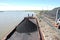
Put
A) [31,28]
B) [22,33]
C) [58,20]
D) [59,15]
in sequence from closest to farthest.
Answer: [22,33]
[31,28]
[58,20]
[59,15]

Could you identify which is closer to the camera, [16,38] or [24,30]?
[16,38]

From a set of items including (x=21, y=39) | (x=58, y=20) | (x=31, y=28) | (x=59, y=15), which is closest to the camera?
(x=21, y=39)

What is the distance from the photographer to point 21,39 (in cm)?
973

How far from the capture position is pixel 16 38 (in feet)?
32.8

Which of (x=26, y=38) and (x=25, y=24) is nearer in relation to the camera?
(x=26, y=38)

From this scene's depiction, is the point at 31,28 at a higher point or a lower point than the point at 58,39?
higher

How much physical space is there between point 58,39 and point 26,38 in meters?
3.29

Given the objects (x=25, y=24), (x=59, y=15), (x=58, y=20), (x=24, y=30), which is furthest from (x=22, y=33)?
(x=59, y=15)

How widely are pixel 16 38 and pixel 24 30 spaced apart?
1.96 metres

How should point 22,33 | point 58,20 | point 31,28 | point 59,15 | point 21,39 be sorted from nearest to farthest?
point 21,39
point 22,33
point 31,28
point 58,20
point 59,15

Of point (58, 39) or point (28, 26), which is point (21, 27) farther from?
point (58, 39)

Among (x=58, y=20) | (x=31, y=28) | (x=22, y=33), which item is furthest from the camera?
(x=58, y=20)

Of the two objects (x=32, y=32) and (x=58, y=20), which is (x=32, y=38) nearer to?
(x=32, y=32)

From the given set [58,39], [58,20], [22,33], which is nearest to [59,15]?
[58,20]
